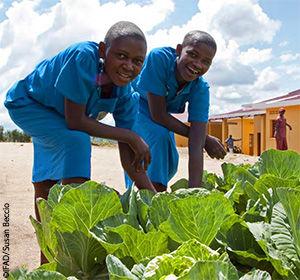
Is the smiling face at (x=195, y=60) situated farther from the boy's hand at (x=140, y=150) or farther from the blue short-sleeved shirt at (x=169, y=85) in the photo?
the boy's hand at (x=140, y=150)

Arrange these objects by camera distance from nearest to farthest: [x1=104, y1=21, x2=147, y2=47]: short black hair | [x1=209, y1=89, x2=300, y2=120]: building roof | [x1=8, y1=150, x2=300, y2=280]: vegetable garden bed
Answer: [x1=8, y1=150, x2=300, y2=280]: vegetable garden bed, [x1=104, y1=21, x2=147, y2=47]: short black hair, [x1=209, y1=89, x2=300, y2=120]: building roof

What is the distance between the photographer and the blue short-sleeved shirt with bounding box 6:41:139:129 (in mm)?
1812

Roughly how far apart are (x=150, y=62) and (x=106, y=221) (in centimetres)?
171

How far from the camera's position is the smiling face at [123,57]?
1.78 metres

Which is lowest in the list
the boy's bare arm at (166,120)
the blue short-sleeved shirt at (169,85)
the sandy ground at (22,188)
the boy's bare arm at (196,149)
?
the sandy ground at (22,188)

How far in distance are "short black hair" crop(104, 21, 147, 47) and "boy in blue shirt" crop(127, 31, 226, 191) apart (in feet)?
1.61

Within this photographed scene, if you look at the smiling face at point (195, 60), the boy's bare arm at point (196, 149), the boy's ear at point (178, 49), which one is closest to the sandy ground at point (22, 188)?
the boy's bare arm at point (196, 149)

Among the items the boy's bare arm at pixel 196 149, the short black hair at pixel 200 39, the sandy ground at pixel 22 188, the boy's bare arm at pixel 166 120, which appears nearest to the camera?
the boy's bare arm at pixel 196 149

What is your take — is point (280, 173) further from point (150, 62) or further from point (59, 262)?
point (150, 62)

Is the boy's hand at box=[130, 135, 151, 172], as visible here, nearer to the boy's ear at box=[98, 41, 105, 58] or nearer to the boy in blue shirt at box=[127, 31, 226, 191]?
the boy in blue shirt at box=[127, 31, 226, 191]

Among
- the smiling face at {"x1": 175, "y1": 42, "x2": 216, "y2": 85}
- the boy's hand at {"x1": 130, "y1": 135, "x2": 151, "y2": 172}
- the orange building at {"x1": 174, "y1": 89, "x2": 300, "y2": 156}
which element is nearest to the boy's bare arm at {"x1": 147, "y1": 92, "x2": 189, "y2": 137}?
the smiling face at {"x1": 175, "y1": 42, "x2": 216, "y2": 85}

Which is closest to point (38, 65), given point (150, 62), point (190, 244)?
point (150, 62)

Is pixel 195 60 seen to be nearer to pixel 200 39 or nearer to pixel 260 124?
pixel 200 39

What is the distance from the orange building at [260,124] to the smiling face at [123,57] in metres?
14.7
